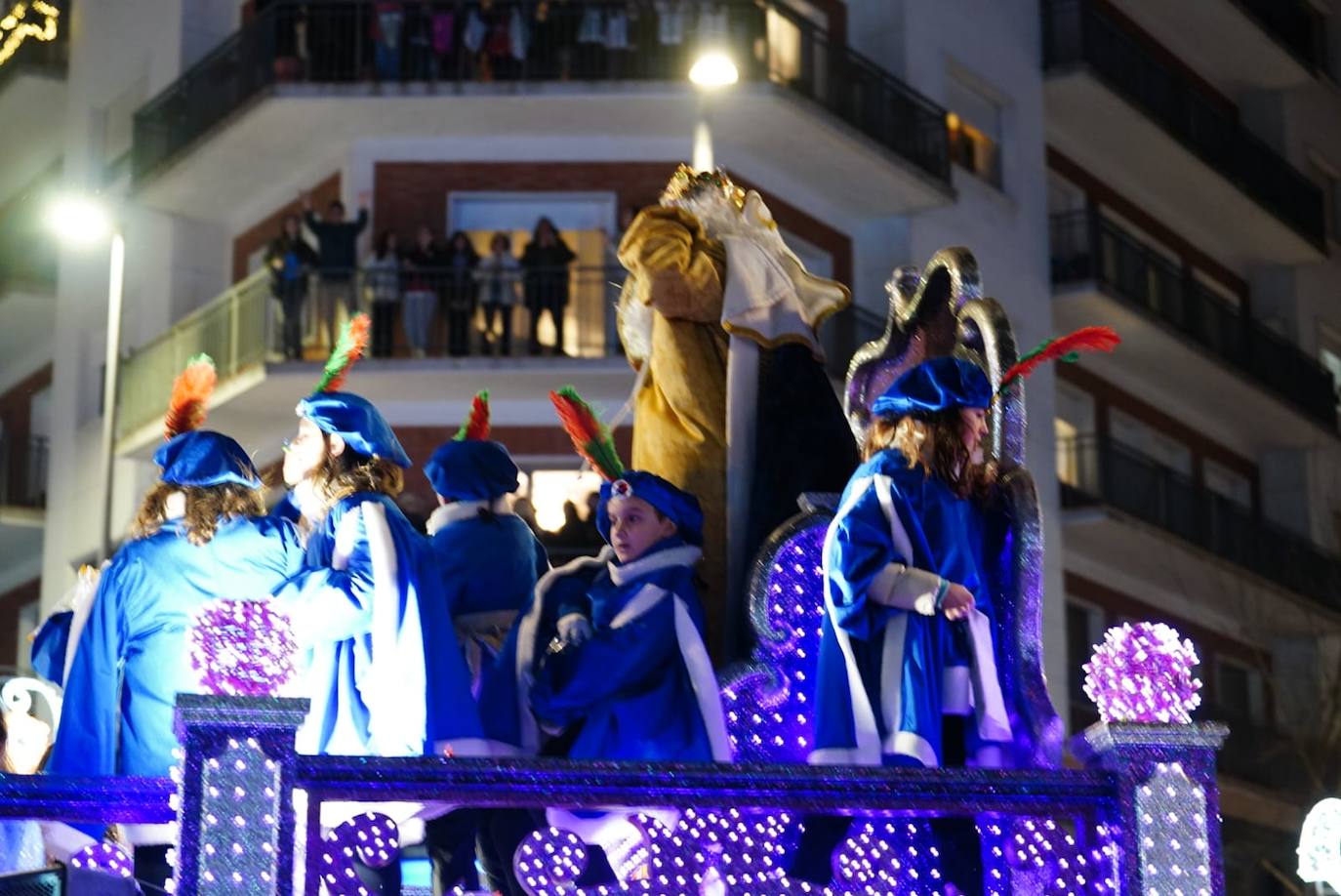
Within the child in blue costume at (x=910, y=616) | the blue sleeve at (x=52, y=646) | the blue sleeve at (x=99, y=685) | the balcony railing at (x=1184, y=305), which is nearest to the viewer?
the child in blue costume at (x=910, y=616)

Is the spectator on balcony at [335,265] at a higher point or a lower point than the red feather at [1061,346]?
higher

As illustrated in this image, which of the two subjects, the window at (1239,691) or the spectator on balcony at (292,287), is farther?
the window at (1239,691)

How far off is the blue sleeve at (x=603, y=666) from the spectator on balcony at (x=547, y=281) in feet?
59.5

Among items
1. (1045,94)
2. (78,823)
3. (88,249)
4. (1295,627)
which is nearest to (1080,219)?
(1045,94)

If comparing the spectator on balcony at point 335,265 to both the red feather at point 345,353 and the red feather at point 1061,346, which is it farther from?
the red feather at point 1061,346

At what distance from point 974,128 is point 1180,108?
200 inches

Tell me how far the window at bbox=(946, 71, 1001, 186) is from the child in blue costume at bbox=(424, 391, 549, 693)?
2231cm

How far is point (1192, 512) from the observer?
35.2m

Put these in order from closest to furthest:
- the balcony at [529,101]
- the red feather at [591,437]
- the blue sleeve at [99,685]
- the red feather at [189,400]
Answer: the blue sleeve at [99,685]
the red feather at [591,437]
the red feather at [189,400]
the balcony at [529,101]

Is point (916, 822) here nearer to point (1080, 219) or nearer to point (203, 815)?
point (203, 815)

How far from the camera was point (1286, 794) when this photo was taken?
34.6 metres

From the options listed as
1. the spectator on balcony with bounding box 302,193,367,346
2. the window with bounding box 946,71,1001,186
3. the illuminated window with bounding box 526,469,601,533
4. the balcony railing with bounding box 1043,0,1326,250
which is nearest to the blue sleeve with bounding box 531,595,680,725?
the illuminated window with bounding box 526,469,601,533

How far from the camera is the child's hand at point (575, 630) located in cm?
868

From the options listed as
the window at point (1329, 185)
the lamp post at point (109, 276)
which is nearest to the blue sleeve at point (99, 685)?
the lamp post at point (109, 276)
